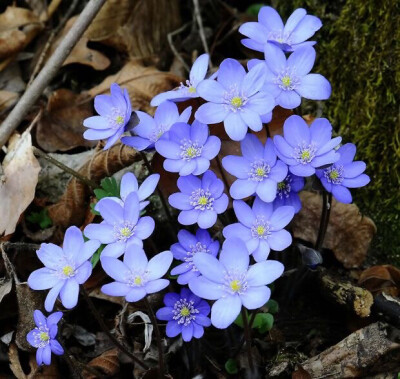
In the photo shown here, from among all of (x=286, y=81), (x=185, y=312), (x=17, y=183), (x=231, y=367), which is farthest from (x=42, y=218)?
(x=286, y=81)

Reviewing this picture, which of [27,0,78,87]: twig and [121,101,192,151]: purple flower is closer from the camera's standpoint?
[121,101,192,151]: purple flower

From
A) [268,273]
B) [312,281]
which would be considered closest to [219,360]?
[312,281]

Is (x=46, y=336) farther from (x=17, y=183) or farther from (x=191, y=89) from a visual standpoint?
(x=191, y=89)

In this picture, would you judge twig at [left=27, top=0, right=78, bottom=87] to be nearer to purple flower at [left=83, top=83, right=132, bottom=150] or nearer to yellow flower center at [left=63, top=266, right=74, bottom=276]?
purple flower at [left=83, top=83, right=132, bottom=150]

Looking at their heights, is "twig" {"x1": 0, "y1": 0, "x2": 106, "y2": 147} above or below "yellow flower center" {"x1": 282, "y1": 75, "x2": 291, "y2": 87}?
below

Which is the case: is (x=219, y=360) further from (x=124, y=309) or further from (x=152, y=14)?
(x=152, y=14)

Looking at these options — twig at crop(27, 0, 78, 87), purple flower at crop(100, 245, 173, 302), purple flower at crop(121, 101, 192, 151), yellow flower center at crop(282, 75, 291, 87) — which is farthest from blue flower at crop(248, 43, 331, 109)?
twig at crop(27, 0, 78, 87)
